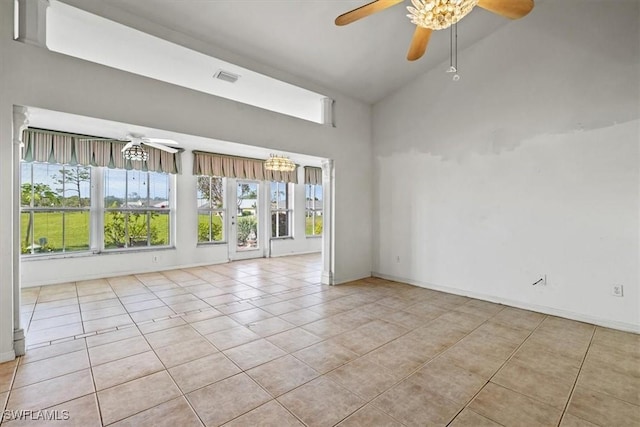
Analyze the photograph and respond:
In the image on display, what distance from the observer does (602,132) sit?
11.3ft

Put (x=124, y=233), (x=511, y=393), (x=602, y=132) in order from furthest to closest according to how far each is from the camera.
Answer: (x=124, y=233) < (x=602, y=132) < (x=511, y=393)

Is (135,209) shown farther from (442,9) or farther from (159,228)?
(442,9)

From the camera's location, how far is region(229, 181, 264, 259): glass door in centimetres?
763

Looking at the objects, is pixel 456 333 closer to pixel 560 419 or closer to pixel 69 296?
pixel 560 419

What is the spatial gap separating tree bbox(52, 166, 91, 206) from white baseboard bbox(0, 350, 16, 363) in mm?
3800

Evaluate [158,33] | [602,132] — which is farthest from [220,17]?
[602,132]

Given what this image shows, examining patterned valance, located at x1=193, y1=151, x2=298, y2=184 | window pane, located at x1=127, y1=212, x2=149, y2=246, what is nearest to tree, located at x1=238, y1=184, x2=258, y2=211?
patterned valance, located at x1=193, y1=151, x2=298, y2=184

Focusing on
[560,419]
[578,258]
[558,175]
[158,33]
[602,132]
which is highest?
[158,33]

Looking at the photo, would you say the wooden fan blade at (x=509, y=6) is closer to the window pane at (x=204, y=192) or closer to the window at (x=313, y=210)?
the window pane at (x=204, y=192)

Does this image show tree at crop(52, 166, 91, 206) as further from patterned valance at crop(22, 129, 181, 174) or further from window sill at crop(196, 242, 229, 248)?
window sill at crop(196, 242, 229, 248)

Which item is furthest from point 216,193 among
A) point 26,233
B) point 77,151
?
point 26,233

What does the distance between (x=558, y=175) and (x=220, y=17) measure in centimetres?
441

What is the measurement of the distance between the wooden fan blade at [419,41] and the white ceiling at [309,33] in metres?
0.97

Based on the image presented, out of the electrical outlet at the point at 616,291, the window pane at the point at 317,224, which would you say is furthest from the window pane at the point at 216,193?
the electrical outlet at the point at 616,291
